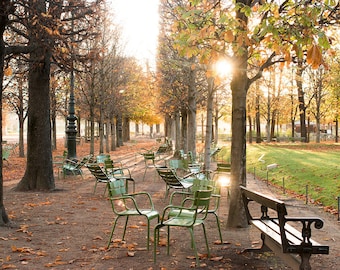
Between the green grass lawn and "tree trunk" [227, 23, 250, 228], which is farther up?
"tree trunk" [227, 23, 250, 228]

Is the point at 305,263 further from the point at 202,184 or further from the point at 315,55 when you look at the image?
the point at 202,184

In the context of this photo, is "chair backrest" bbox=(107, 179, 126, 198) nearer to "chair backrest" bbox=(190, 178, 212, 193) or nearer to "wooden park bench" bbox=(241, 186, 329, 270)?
"chair backrest" bbox=(190, 178, 212, 193)

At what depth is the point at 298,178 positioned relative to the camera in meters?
15.8

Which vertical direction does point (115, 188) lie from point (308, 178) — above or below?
above

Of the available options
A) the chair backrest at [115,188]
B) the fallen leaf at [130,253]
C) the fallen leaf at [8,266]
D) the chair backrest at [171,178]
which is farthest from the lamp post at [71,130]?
the fallen leaf at [8,266]

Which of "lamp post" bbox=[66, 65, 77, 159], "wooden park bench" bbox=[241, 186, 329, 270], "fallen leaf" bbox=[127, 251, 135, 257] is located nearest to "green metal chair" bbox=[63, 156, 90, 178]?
"lamp post" bbox=[66, 65, 77, 159]

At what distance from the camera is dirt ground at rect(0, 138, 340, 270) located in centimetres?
584

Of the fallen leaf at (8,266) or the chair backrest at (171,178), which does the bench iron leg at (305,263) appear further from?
the chair backrest at (171,178)

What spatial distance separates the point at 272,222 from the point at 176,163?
9212 mm

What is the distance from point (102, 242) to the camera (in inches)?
275

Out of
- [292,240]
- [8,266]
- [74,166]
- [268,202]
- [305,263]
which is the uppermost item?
[268,202]

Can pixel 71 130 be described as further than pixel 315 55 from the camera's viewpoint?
Yes

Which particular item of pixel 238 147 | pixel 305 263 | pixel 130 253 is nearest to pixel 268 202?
pixel 305 263

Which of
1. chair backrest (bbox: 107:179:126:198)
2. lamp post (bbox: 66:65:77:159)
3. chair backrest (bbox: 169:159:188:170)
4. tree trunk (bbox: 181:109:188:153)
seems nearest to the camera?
chair backrest (bbox: 107:179:126:198)
